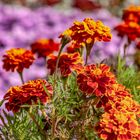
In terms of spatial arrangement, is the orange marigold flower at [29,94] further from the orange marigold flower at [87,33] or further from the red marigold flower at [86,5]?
the red marigold flower at [86,5]

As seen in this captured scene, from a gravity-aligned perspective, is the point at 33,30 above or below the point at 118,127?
below

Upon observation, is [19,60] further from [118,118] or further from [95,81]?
[118,118]

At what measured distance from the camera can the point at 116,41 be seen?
6.08 metres

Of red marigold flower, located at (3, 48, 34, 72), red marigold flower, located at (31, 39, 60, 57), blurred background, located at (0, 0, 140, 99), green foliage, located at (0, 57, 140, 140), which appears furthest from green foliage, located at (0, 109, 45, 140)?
blurred background, located at (0, 0, 140, 99)

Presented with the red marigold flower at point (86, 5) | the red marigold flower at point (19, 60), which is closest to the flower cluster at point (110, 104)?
the red marigold flower at point (19, 60)

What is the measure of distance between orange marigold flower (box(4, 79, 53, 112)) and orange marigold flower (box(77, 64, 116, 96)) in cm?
11

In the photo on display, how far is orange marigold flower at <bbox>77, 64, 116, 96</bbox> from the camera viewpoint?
1.66 metres

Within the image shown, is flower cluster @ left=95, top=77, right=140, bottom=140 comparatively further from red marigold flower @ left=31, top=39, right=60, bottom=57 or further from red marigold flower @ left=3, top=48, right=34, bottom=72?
red marigold flower @ left=31, top=39, right=60, bottom=57

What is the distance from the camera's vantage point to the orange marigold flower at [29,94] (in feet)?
5.79

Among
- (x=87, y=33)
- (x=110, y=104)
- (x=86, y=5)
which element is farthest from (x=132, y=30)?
(x=86, y=5)

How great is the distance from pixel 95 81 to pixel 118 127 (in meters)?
0.18

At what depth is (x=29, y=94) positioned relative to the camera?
176 centimetres

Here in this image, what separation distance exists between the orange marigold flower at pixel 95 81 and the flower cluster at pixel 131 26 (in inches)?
51.1

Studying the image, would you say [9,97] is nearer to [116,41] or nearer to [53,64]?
[53,64]
